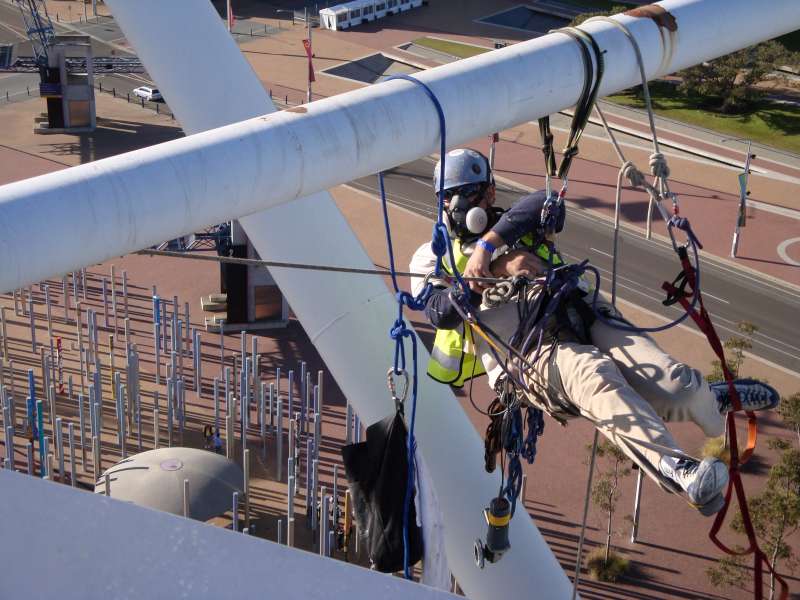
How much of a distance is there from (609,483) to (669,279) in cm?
1693

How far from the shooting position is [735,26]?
472 inches

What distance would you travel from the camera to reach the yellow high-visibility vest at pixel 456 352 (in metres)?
11.9

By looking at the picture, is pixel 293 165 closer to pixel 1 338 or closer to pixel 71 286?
pixel 1 338

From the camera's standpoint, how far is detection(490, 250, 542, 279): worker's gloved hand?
37.2 feet

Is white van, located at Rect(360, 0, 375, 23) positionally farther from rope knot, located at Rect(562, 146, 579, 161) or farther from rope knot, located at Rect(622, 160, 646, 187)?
rope knot, located at Rect(622, 160, 646, 187)

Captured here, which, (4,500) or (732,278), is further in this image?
(732,278)

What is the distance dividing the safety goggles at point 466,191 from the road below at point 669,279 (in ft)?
88.9

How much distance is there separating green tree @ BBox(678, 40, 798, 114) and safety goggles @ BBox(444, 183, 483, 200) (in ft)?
162

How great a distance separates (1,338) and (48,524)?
101ft

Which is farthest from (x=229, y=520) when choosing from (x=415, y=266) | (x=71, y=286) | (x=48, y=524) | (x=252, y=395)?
(x=48, y=524)

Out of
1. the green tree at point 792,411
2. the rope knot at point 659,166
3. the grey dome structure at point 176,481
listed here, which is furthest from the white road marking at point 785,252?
the rope knot at point 659,166

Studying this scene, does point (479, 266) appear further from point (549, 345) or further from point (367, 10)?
point (367, 10)

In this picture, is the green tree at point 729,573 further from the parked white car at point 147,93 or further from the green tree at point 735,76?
the parked white car at point 147,93

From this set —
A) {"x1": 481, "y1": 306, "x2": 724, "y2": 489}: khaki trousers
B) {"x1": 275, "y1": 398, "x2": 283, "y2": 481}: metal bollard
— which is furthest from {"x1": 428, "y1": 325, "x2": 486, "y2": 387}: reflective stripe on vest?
{"x1": 275, "y1": 398, "x2": 283, "y2": 481}: metal bollard
